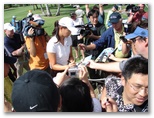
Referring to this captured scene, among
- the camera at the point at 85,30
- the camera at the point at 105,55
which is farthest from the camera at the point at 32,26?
the camera at the point at 105,55

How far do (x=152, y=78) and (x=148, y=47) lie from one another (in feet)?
0.73

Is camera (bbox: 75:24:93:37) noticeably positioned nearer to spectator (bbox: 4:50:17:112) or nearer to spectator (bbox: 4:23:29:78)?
spectator (bbox: 4:23:29:78)

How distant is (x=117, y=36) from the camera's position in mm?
2156

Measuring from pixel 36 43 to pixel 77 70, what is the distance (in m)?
0.62

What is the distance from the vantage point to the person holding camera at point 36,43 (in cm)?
203

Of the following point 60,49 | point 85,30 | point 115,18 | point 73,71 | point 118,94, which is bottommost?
point 118,94

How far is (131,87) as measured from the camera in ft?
4.46

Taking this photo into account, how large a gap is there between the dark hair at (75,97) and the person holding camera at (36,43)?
906 millimetres

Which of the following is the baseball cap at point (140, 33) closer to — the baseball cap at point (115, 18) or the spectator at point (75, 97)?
the baseball cap at point (115, 18)

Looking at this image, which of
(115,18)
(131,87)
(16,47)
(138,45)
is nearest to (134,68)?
(131,87)

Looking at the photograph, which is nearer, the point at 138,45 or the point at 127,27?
the point at 138,45

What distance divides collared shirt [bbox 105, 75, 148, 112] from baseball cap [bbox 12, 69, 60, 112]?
0.56m

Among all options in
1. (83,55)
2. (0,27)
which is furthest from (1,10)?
(83,55)

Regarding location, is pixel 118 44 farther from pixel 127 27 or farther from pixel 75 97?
pixel 75 97
